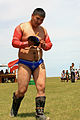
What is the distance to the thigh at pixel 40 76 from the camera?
536cm

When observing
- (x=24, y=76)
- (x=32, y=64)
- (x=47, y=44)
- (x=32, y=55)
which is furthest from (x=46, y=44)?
(x=24, y=76)

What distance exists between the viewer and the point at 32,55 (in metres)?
5.50

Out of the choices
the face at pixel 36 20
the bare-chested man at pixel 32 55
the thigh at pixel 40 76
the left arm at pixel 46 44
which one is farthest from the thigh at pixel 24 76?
the face at pixel 36 20

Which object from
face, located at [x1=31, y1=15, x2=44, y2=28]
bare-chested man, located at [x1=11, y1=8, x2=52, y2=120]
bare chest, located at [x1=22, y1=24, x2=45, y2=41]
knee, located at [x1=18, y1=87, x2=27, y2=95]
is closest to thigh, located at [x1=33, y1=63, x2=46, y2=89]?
bare-chested man, located at [x1=11, y1=8, x2=52, y2=120]

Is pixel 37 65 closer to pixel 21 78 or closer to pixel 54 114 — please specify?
pixel 21 78

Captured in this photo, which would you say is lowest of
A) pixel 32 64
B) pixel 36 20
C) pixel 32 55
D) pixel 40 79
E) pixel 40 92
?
pixel 40 92

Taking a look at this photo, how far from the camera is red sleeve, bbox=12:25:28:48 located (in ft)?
17.6

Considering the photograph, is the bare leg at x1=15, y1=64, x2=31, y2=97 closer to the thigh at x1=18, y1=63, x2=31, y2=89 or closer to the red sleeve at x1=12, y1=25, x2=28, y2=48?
the thigh at x1=18, y1=63, x2=31, y2=89

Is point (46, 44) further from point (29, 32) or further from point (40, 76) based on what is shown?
point (40, 76)

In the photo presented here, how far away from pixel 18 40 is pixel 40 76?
2.58 feet

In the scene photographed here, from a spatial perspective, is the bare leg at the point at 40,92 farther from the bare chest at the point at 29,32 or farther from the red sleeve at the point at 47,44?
the bare chest at the point at 29,32

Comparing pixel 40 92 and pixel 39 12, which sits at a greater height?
pixel 39 12

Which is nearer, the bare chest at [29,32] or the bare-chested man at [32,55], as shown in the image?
the bare-chested man at [32,55]

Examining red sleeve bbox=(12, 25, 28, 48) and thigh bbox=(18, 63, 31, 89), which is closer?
red sleeve bbox=(12, 25, 28, 48)
